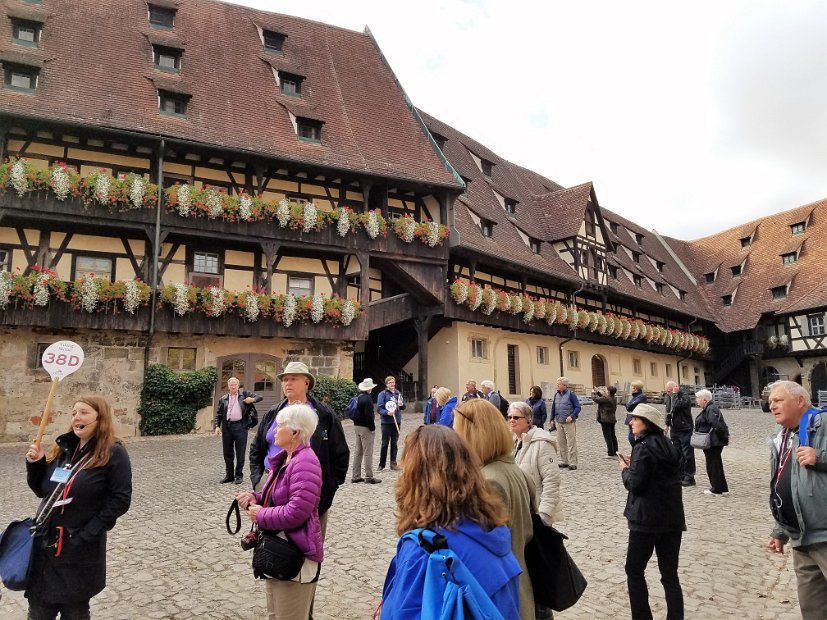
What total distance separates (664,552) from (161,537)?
17.2ft

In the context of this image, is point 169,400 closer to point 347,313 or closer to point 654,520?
point 347,313

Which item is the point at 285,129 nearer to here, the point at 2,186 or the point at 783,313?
the point at 2,186

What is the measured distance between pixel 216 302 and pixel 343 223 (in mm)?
4719

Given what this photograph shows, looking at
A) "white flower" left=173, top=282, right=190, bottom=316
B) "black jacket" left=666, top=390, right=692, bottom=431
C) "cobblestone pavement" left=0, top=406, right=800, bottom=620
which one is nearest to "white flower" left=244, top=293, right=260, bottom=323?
"white flower" left=173, top=282, right=190, bottom=316

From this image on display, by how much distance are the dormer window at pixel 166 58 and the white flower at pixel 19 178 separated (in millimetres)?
6409

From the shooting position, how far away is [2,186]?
15.6 meters

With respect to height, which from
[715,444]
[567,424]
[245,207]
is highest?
[245,207]

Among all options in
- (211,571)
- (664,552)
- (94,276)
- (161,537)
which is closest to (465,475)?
(664,552)

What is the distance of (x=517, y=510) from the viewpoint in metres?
2.91

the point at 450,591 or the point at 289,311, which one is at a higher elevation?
the point at 289,311

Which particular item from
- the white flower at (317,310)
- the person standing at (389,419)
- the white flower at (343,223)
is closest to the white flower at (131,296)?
the white flower at (317,310)

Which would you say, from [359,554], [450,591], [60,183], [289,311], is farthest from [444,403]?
[60,183]

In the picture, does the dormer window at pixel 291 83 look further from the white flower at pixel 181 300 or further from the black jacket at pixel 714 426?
the black jacket at pixel 714 426

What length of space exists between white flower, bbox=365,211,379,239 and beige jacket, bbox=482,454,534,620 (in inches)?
678
